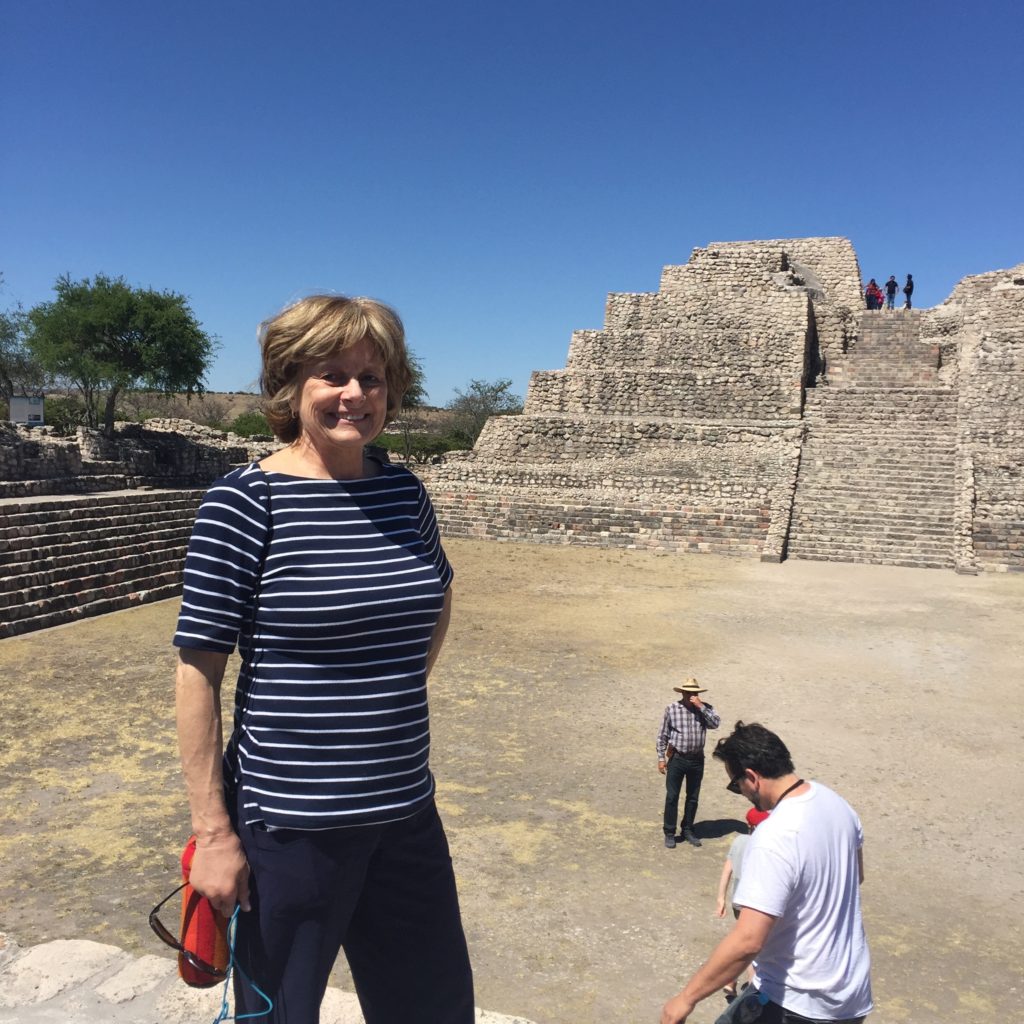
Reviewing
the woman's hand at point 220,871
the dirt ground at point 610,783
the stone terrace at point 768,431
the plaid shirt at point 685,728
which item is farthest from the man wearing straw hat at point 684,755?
the stone terrace at point 768,431

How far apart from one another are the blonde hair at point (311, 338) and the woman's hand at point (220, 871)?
2.68 feet

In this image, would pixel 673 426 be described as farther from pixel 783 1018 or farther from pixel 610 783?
pixel 783 1018

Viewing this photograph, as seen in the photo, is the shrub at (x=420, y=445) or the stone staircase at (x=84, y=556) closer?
the stone staircase at (x=84, y=556)

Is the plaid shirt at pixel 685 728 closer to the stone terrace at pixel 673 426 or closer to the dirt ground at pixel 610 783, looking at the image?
the dirt ground at pixel 610 783

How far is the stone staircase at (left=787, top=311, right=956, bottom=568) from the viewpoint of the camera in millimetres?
14445

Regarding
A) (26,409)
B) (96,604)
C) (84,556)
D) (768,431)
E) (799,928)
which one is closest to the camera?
(799,928)

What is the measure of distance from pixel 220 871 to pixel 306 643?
0.43 meters

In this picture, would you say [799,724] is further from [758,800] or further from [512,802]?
[758,800]

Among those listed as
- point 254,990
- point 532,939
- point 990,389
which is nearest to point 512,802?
point 532,939

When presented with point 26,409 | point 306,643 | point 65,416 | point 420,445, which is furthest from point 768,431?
point 65,416

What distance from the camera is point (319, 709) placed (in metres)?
1.53

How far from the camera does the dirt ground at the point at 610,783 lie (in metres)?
3.34

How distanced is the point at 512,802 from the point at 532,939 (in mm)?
1378

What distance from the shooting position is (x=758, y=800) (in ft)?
7.47
